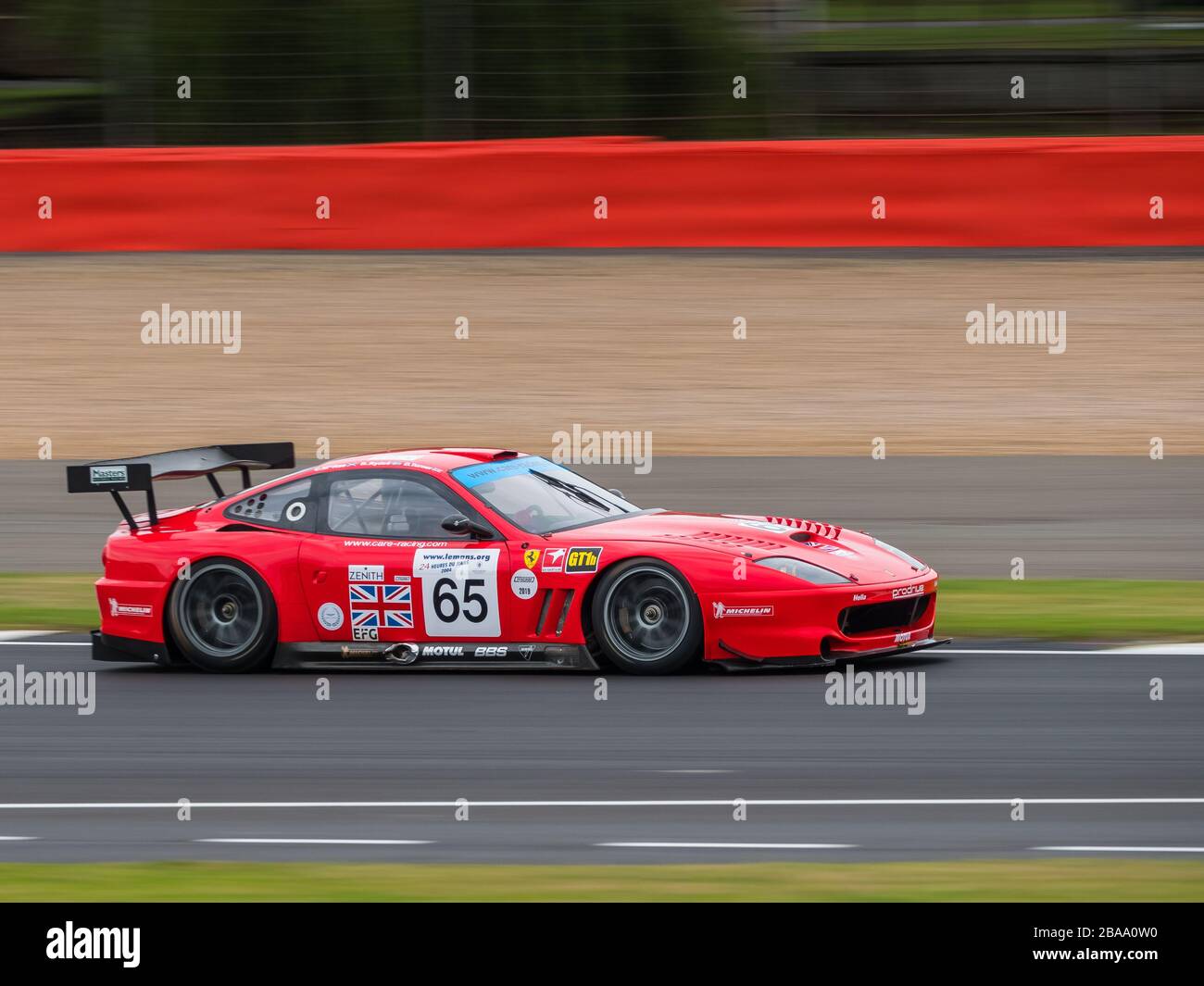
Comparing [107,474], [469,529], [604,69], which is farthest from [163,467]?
[604,69]

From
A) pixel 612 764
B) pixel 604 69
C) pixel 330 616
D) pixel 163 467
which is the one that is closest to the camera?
pixel 612 764

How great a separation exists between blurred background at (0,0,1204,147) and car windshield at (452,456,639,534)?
1097cm

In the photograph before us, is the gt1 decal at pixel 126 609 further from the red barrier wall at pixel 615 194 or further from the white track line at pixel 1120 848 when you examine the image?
the red barrier wall at pixel 615 194

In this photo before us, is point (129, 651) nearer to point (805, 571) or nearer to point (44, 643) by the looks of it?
point (44, 643)

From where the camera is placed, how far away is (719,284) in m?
20.7

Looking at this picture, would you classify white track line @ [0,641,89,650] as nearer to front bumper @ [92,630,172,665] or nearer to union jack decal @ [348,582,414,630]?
front bumper @ [92,630,172,665]

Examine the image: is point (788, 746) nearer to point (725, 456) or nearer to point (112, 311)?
point (725, 456)

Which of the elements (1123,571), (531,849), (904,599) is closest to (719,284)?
(1123,571)

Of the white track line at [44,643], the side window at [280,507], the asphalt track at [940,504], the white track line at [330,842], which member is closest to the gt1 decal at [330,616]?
the side window at [280,507]

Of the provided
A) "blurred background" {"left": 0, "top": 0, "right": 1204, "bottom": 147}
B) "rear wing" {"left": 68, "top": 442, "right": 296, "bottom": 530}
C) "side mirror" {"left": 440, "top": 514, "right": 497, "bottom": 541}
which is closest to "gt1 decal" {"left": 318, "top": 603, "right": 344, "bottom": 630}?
"side mirror" {"left": 440, "top": 514, "right": 497, "bottom": 541}

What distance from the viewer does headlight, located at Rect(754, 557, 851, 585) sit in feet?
32.0

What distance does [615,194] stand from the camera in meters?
20.6

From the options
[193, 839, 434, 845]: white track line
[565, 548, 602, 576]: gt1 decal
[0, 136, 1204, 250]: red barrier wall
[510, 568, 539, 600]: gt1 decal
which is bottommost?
[193, 839, 434, 845]: white track line

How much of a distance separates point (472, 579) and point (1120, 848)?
403cm
